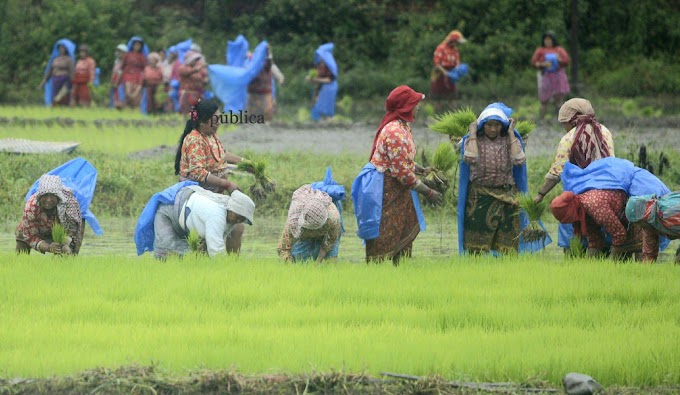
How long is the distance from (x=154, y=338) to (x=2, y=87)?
71.8 feet

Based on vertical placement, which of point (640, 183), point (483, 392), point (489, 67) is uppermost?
point (489, 67)

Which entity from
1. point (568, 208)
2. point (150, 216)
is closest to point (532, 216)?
point (568, 208)

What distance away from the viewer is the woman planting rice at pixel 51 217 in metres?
9.14

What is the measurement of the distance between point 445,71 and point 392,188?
1137cm

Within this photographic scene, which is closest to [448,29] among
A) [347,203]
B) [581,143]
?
[347,203]

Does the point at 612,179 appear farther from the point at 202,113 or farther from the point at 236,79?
the point at 236,79

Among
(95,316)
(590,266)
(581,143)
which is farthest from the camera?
(581,143)

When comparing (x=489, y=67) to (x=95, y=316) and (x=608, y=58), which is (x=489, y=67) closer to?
(x=608, y=58)

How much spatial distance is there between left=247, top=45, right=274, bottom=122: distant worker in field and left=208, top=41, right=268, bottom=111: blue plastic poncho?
0.09m

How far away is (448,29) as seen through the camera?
1113 inches

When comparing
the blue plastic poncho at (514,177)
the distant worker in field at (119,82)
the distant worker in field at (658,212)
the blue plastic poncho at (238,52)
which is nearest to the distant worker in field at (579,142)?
the blue plastic poncho at (514,177)

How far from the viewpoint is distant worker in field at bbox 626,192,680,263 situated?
28.2ft

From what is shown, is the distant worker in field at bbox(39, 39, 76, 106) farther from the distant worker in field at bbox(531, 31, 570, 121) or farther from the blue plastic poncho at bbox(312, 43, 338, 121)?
the distant worker in field at bbox(531, 31, 570, 121)

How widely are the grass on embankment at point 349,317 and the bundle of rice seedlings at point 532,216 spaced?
0.67ft
